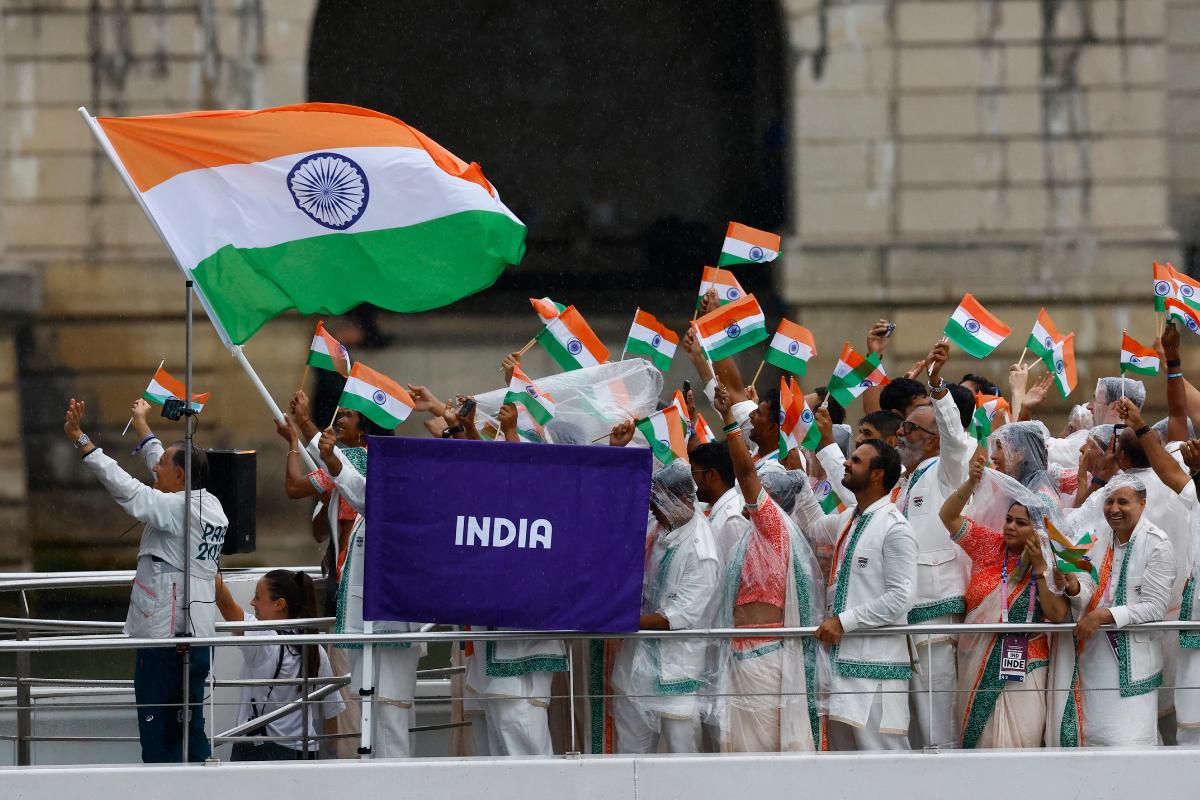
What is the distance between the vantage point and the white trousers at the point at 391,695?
23.5ft

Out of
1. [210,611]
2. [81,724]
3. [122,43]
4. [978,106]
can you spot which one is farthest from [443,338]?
[210,611]

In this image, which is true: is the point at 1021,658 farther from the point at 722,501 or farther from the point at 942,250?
the point at 942,250

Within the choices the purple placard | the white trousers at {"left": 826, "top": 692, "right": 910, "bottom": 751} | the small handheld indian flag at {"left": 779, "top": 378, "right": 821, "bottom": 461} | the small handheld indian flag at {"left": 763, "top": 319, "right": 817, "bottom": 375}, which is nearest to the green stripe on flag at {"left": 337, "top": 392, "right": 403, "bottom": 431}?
the purple placard

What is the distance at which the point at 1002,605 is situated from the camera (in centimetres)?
717

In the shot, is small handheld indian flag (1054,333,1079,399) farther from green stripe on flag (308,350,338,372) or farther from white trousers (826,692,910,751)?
green stripe on flag (308,350,338,372)

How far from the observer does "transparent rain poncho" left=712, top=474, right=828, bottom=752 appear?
7.05 metres

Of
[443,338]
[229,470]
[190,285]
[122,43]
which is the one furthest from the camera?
[443,338]

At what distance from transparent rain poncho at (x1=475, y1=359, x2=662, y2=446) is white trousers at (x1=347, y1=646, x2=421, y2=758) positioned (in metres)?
1.29

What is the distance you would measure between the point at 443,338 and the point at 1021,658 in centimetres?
1315

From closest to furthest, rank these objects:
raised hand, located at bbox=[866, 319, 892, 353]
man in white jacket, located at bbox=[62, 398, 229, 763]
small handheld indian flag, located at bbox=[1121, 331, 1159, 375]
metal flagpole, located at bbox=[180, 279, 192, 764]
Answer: metal flagpole, located at bbox=[180, 279, 192, 764] < man in white jacket, located at bbox=[62, 398, 229, 763] < raised hand, located at bbox=[866, 319, 892, 353] < small handheld indian flag, located at bbox=[1121, 331, 1159, 375]

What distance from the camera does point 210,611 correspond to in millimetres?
7590

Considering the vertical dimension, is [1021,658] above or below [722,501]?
below

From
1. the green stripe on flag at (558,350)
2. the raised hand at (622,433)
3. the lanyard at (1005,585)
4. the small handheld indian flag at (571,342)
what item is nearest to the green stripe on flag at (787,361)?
the small handheld indian flag at (571,342)

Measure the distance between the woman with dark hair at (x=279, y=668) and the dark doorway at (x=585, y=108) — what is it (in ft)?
37.8
